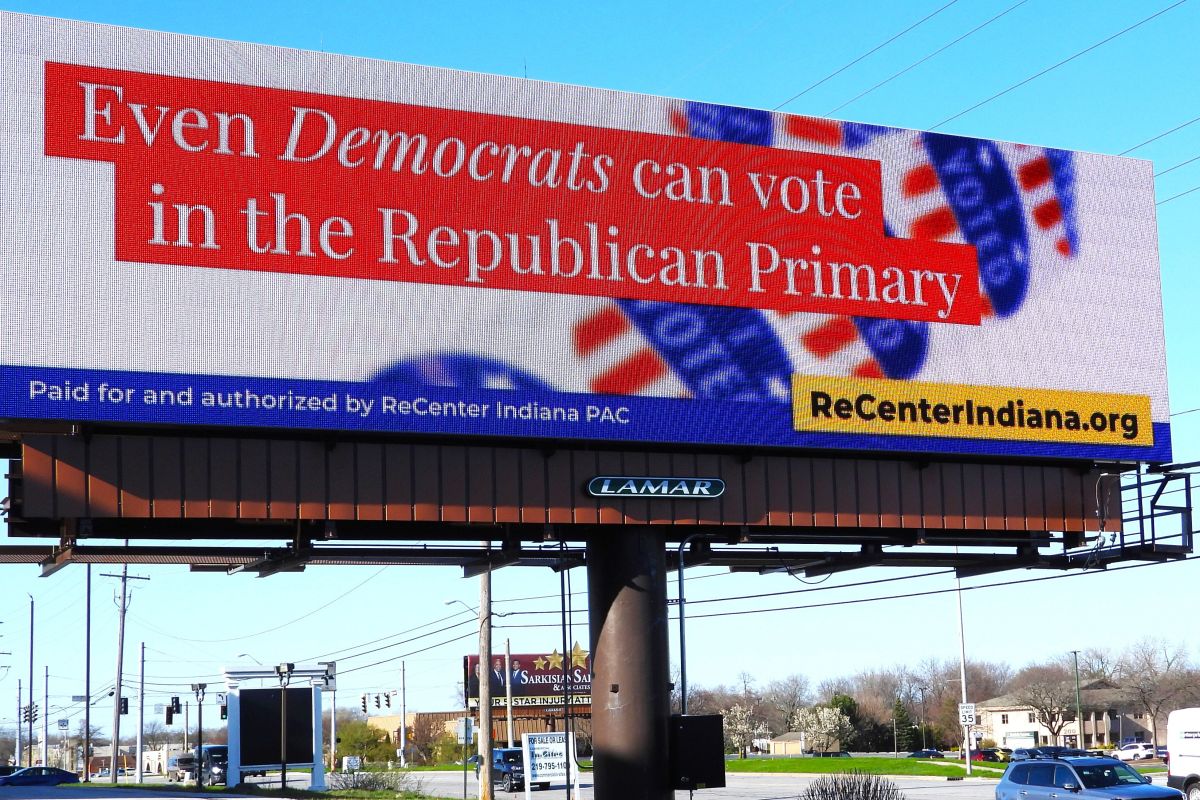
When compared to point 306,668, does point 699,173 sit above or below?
above

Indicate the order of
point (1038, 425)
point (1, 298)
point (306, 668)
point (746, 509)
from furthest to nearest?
1. point (306, 668)
2. point (1038, 425)
3. point (746, 509)
4. point (1, 298)

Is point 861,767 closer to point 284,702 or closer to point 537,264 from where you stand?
point 284,702

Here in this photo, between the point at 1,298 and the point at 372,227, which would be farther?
the point at 372,227

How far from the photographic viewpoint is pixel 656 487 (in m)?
21.7

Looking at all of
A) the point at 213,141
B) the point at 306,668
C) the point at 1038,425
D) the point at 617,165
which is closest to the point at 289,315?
the point at 213,141

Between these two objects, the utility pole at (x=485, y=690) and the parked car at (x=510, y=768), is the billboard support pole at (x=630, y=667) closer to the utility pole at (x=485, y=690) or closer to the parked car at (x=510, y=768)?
the utility pole at (x=485, y=690)

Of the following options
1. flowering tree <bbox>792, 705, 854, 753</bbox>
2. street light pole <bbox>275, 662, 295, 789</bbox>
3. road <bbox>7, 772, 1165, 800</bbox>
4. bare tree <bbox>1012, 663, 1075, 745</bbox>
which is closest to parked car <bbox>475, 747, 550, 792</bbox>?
road <bbox>7, 772, 1165, 800</bbox>

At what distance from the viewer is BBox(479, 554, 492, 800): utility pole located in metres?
39.6

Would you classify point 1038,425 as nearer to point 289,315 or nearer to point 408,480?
point 408,480

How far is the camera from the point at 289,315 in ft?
66.0

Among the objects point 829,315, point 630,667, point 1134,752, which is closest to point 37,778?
point 630,667

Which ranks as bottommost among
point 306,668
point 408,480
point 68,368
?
point 306,668

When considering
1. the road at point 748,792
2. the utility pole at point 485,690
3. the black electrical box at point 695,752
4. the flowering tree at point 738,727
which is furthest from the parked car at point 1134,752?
the black electrical box at point 695,752

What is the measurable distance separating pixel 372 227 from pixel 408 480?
369cm
